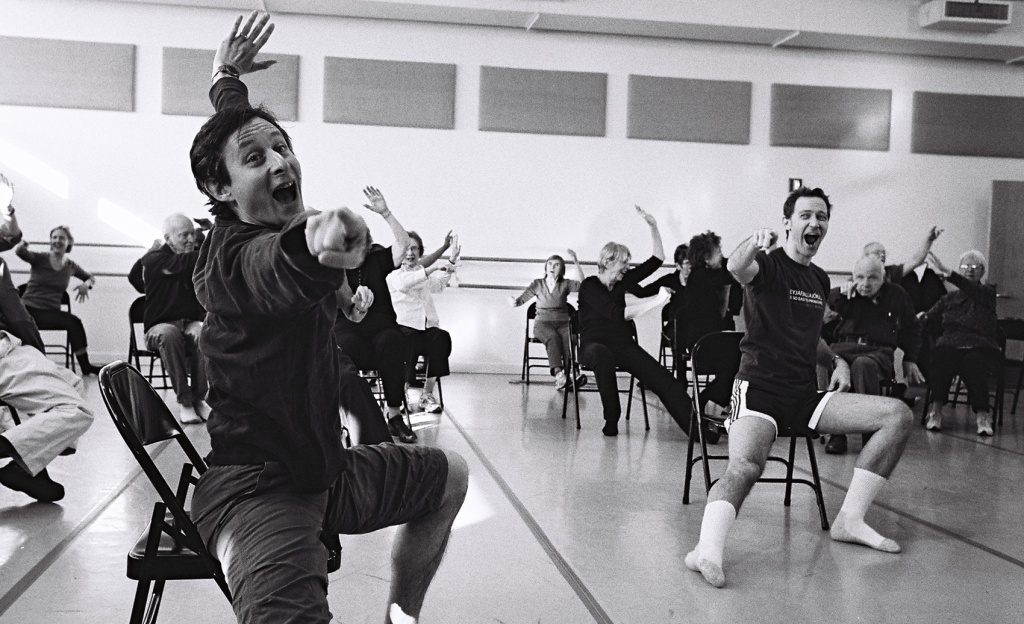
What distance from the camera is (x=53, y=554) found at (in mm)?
2904

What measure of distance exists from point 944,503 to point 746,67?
245 inches

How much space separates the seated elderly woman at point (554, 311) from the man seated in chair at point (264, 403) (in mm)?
5995

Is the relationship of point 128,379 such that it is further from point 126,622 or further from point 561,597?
Answer: point 561,597

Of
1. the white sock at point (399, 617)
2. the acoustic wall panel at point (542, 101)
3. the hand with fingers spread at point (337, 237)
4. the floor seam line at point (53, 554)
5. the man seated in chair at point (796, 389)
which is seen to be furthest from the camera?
the acoustic wall panel at point (542, 101)

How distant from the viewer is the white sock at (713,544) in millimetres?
2805

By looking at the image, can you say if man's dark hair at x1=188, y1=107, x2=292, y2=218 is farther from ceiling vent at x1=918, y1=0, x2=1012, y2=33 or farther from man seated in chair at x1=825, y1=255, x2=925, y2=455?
ceiling vent at x1=918, y1=0, x2=1012, y2=33

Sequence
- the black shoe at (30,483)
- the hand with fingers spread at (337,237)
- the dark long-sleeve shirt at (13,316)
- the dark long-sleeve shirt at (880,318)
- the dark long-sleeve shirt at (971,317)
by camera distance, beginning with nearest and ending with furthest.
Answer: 1. the hand with fingers spread at (337,237)
2. the dark long-sleeve shirt at (13,316)
3. the black shoe at (30,483)
4. the dark long-sleeve shirt at (880,318)
5. the dark long-sleeve shirt at (971,317)

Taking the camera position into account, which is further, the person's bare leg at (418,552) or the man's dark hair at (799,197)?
the man's dark hair at (799,197)

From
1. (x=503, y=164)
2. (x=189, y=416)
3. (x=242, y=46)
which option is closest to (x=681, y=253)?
(x=503, y=164)

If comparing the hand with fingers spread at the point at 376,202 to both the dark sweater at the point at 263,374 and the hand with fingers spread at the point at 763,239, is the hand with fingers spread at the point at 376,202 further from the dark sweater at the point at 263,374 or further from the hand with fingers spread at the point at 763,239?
the dark sweater at the point at 263,374

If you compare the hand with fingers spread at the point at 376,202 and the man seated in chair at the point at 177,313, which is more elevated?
the hand with fingers spread at the point at 376,202

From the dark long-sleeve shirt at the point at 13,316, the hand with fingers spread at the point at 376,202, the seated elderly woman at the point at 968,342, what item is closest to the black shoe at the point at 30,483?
the dark long-sleeve shirt at the point at 13,316

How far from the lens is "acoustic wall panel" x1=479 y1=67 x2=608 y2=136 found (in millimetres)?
8836

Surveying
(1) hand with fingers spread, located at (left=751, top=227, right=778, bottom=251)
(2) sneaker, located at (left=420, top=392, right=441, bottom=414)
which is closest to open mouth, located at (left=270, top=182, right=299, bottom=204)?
(1) hand with fingers spread, located at (left=751, top=227, right=778, bottom=251)
